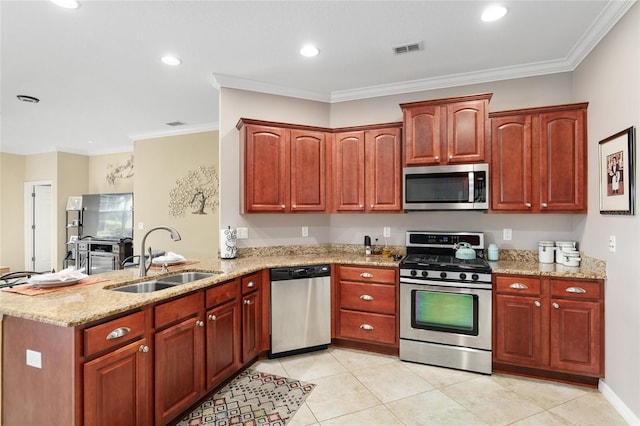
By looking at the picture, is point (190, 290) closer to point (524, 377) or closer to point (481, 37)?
point (524, 377)

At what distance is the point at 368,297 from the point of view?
129 inches

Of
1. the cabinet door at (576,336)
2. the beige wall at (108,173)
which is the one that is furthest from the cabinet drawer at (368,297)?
the beige wall at (108,173)

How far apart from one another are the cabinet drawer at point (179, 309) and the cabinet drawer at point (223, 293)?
0.29 feet

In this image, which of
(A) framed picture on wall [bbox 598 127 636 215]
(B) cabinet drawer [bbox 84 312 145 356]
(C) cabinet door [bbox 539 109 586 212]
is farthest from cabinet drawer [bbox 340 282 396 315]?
(B) cabinet drawer [bbox 84 312 145 356]

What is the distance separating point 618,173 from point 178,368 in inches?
132

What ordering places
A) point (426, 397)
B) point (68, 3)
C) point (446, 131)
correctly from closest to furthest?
point (68, 3), point (426, 397), point (446, 131)

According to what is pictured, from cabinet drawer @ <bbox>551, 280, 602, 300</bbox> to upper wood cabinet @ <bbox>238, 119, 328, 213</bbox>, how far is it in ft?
7.35

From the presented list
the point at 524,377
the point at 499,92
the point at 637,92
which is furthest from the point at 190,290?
the point at 499,92

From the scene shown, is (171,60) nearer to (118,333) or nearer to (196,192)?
(118,333)

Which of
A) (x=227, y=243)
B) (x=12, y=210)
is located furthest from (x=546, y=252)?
(x=12, y=210)

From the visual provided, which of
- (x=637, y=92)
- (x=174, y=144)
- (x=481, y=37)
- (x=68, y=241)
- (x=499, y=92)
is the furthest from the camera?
(x=68, y=241)

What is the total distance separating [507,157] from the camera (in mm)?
3113

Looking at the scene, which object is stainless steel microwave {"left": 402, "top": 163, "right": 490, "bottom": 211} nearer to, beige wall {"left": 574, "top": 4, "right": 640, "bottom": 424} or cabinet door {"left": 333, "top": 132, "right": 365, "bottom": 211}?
cabinet door {"left": 333, "top": 132, "right": 365, "bottom": 211}

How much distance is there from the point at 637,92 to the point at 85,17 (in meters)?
3.90
